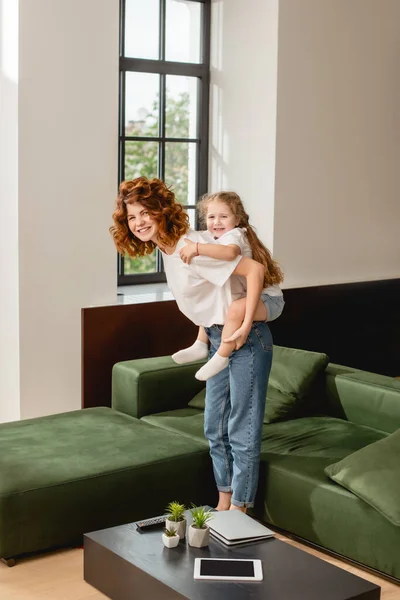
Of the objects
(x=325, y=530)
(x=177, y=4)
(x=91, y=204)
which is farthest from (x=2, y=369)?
(x=177, y=4)

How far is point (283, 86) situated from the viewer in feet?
18.4

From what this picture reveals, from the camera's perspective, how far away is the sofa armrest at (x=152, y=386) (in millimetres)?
4445

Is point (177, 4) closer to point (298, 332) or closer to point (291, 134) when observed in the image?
point (291, 134)

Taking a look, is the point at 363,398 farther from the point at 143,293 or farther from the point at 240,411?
the point at 143,293

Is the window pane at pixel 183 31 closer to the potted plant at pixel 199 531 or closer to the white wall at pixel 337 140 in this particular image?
the white wall at pixel 337 140

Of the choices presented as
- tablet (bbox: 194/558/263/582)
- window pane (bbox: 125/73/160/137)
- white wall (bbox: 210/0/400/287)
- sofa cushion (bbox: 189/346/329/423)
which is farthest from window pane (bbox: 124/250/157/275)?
tablet (bbox: 194/558/263/582)

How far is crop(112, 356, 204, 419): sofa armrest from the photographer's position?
4.45 meters

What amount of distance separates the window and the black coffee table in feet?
9.06

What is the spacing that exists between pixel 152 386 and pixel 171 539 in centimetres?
144

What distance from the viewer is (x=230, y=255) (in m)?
3.47

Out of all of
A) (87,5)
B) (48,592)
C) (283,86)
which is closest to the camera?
(48,592)

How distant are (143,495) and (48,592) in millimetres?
620

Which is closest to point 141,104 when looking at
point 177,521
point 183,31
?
point 183,31

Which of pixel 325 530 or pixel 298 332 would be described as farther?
pixel 298 332
